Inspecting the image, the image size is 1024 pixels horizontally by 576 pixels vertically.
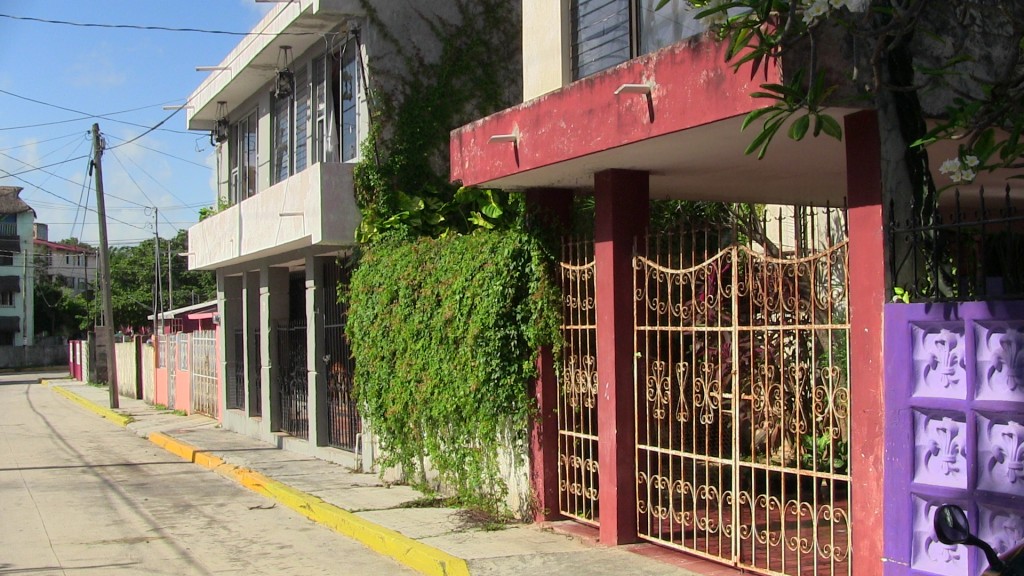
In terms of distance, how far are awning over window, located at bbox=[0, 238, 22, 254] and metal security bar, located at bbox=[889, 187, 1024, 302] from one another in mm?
76481

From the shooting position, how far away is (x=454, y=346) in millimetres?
10367

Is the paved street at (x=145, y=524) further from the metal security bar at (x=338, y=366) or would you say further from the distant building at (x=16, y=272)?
the distant building at (x=16, y=272)

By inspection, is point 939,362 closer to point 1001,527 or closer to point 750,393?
point 1001,527

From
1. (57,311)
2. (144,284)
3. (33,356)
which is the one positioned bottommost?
(33,356)

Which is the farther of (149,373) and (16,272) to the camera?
(16,272)

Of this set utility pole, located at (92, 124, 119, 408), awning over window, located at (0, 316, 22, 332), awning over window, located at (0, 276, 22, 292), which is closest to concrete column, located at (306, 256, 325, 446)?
utility pole, located at (92, 124, 119, 408)

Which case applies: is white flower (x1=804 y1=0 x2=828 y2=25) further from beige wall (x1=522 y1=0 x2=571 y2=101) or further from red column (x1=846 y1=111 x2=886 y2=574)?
beige wall (x1=522 y1=0 x2=571 y2=101)

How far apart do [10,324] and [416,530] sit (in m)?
71.7

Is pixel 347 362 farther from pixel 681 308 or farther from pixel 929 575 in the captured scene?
pixel 929 575

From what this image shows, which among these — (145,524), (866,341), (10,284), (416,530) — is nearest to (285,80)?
(145,524)

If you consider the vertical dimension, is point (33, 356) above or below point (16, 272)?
below

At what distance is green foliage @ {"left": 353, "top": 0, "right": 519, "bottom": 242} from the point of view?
13.3 meters

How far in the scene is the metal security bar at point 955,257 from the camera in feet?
16.9

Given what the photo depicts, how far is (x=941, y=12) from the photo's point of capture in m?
6.44
